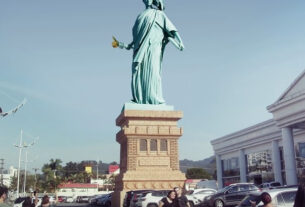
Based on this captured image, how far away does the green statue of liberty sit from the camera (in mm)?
24203

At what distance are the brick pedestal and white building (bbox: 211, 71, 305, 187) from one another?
38.8 feet

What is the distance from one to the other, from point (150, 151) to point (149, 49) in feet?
23.4

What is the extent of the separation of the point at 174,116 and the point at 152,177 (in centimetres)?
405

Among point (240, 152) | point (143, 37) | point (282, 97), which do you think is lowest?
point (240, 152)

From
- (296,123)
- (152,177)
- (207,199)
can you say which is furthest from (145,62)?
(296,123)

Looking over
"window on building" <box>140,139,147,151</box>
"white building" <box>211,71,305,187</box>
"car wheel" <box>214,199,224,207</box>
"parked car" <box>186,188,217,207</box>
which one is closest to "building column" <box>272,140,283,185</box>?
"white building" <box>211,71,305,187</box>

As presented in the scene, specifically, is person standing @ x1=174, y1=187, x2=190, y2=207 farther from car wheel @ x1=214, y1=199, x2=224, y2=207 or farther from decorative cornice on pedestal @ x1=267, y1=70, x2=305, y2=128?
decorative cornice on pedestal @ x1=267, y1=70, x2=305, y2=128

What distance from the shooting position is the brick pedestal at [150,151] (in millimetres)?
21312

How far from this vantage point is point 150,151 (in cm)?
2211

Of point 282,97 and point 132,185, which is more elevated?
point 282,97

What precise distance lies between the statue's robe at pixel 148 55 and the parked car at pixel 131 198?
6.55 metres

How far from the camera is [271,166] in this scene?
39500mm

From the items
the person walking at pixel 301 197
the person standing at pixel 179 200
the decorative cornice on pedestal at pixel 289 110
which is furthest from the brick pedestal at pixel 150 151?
the person walking at pixel 301 197

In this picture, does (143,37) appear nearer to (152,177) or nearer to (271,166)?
(152,177)
